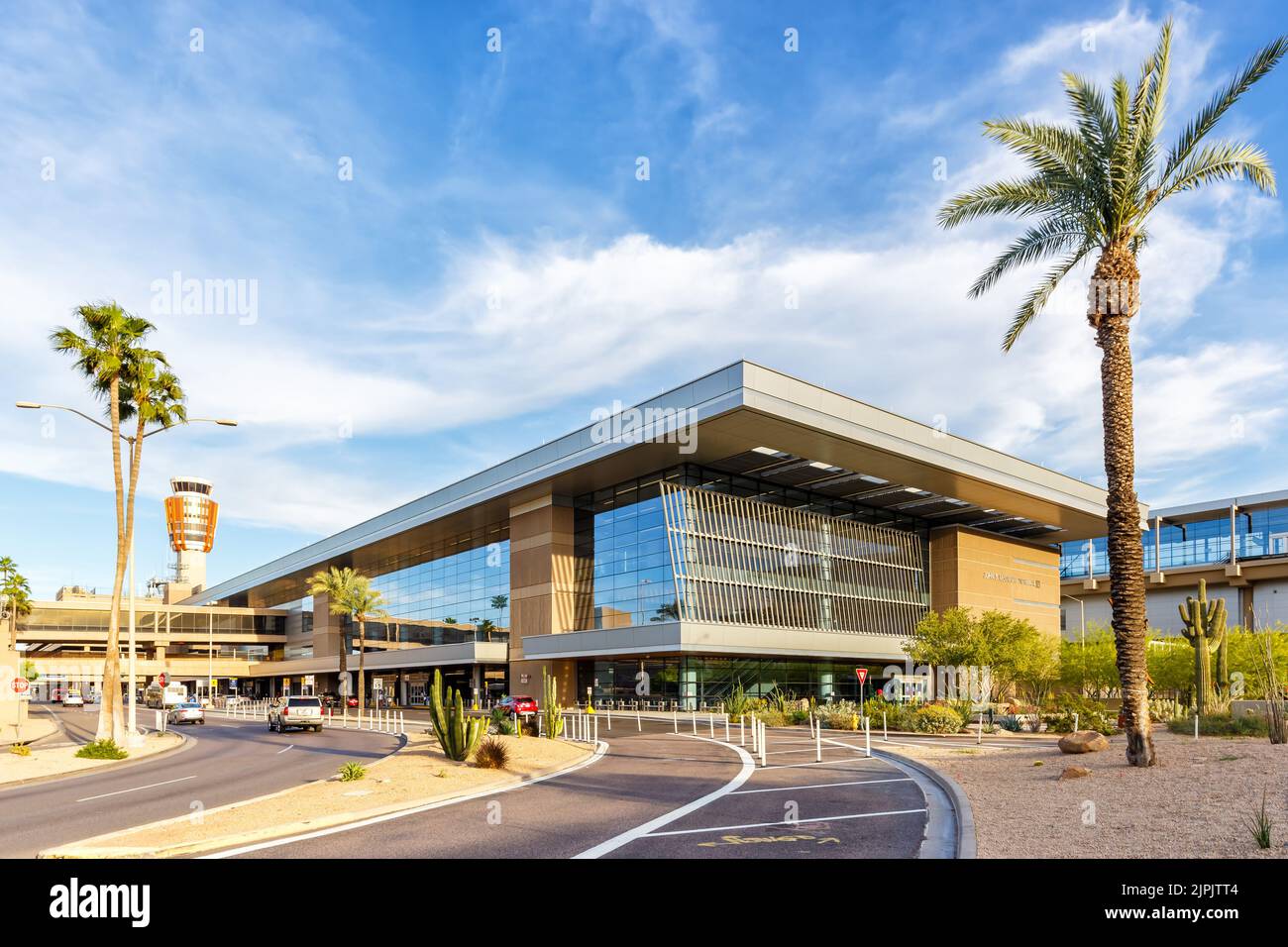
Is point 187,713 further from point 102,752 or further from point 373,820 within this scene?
point 373,820

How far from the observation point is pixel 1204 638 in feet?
91.1

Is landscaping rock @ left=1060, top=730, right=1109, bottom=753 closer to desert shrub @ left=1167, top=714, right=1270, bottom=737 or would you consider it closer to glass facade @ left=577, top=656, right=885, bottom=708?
desert shrub @ left=1167, top=714, right=1270, bottom=737

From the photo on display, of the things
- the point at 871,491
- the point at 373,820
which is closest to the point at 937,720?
the point at 373,820

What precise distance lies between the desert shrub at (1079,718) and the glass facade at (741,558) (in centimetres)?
2133

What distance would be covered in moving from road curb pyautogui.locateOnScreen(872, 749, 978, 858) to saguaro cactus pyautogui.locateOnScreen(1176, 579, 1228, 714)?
30.4 feet

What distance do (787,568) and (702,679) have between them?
916 centimetres

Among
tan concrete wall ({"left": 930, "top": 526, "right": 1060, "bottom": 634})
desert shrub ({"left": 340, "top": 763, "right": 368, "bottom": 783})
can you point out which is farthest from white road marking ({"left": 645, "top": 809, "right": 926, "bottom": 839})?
tan concrete wall ({"left": 930, "top": 526, "right": 1060, "bottom": 634})

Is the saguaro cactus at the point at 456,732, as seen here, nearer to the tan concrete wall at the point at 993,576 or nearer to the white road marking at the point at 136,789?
the white road marking at the point at 136,789

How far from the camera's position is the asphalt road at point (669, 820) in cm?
Answer: 1077

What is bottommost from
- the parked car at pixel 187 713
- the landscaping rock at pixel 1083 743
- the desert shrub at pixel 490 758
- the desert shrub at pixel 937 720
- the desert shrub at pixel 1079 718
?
the parked car at pixel 187 713

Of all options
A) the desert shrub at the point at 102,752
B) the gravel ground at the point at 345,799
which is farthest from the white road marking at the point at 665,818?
the desert shrub at the point at 102,752
